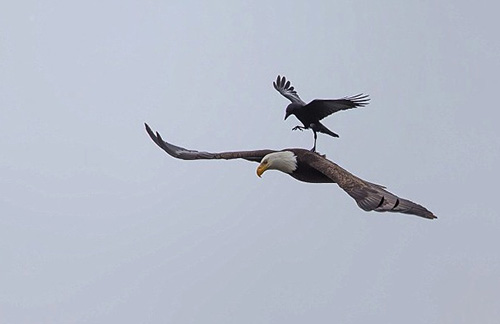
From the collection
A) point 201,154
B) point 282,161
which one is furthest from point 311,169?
point 201,154

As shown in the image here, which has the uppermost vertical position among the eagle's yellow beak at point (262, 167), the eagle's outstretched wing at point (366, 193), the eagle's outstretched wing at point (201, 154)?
the eagle's outstretched wing at point (201, 154)

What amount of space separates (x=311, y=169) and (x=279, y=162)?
28.7 inches

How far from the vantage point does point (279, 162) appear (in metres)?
21.3

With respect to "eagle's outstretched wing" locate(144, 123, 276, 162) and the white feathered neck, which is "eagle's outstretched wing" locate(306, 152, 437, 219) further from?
"eagle's outstretched wing" locate(144, 123, 276, 162)

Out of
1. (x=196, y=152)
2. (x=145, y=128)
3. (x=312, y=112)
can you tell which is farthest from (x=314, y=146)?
(x=145, y=128)

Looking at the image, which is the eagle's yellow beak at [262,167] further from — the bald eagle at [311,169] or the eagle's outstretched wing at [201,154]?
the eagle's outstretched wing at [201,154]

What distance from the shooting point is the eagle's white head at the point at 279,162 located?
21.2m

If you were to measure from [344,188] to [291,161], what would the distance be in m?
2.27

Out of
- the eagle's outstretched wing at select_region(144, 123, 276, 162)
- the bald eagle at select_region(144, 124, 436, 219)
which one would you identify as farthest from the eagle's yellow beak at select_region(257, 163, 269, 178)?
the eagle's outstretched wing at select_region(144, 123, 276, 162)

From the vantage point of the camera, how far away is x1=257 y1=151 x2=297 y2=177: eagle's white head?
2122 cm

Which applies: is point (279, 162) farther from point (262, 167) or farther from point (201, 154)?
point (201, 154)

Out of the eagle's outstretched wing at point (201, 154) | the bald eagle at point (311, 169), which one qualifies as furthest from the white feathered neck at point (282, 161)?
the eagle's outstretched wing at point (201, 154)

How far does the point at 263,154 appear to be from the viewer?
72.9 ft

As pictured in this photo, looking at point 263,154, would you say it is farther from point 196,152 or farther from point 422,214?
point 422,214
